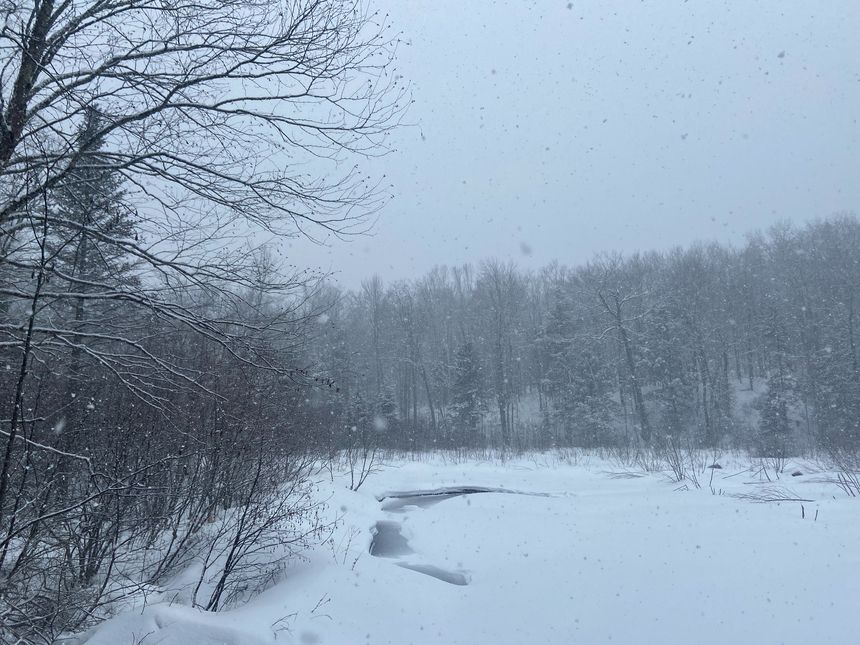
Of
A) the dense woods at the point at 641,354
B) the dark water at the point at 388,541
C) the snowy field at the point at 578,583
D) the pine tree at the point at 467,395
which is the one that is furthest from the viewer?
the pine tree at the point at 467,395

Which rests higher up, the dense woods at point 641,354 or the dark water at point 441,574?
the dense woods at point 641,354

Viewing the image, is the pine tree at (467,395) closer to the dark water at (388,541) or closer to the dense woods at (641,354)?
the dense woods at (641,354)

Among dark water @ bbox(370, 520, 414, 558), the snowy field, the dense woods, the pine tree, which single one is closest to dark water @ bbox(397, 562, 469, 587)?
the snowy field

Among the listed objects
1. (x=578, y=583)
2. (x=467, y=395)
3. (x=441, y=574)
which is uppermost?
(x=467, y=395)

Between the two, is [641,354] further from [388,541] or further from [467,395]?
[388,541]

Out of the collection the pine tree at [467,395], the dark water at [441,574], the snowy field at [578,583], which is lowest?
the dark water at [441,574]

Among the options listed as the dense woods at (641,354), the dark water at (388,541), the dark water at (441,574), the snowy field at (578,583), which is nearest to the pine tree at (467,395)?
the dense woods at (641,354)

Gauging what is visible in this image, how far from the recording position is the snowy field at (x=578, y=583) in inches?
177

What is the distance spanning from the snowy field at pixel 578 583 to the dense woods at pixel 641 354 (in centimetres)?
1990

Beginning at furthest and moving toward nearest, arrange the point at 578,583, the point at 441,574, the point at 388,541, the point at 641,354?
the point at 641,354 < the point at 388,541 < the point at 441,574 < the point at 578,583

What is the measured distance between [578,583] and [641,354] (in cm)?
3688

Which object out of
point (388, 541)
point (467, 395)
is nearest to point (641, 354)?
point (467, 395)

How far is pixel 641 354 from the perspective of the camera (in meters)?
40.4

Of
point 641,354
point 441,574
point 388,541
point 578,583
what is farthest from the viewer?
point 641,354
